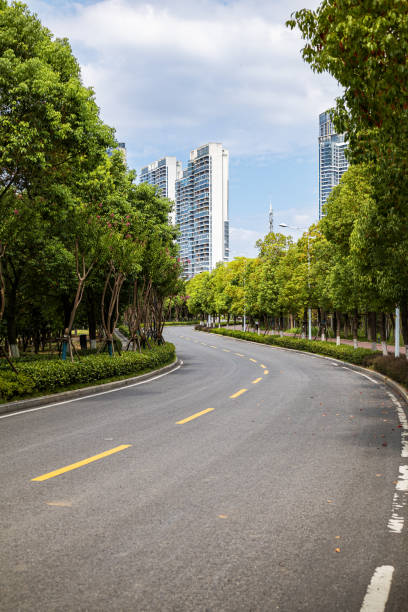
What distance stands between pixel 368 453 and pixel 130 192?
24418 millimetres

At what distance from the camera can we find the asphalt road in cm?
356

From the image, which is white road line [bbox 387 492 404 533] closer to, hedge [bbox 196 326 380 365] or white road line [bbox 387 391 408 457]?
white road line [bbox 387 391 408 457]

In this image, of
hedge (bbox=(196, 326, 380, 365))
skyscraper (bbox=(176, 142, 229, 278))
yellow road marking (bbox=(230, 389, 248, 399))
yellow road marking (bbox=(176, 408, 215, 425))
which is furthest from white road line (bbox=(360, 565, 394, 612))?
skyscraper (bbox=(176, 142, 229, 278))

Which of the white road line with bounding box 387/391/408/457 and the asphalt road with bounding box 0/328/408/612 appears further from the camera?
the white road line with bounding box 387/391/408/457

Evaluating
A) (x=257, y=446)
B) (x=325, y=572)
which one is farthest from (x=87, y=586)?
(x=257, y=446)

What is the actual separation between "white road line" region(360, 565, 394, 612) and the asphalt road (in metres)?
0.01

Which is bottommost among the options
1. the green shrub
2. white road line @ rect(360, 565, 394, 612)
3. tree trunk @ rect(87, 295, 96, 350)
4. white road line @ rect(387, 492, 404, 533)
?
white road line @ rect(387, 492, 404, 533)

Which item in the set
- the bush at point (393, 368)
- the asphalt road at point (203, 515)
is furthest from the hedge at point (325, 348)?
the asphalt road at point (203, 515)

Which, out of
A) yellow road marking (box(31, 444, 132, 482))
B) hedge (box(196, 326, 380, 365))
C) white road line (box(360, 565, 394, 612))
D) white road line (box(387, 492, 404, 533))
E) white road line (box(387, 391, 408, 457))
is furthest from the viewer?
hedge (box(196, 326, 380, 365))

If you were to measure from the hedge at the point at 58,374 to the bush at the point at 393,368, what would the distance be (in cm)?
928

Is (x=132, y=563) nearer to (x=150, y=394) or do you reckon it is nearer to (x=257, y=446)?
(x=257, y=446)

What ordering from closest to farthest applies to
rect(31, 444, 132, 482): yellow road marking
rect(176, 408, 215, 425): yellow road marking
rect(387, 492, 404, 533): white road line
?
rect(387, 492, 404, 533): white road line
rect(31, 444, 132, 482): yellow road marking
rect(176, 408, 215, 425): yellow road marking

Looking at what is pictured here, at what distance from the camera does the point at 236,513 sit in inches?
200

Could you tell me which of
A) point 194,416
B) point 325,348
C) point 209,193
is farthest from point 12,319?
point 209,193
